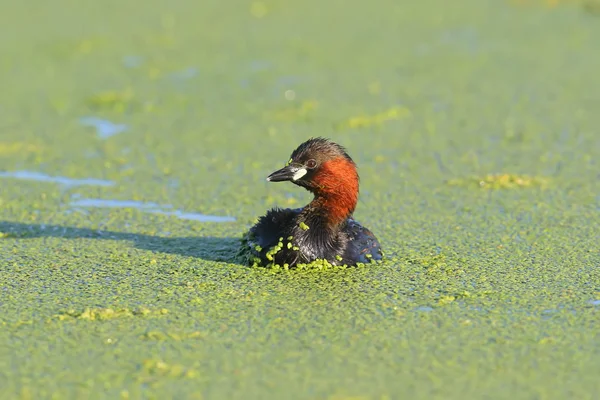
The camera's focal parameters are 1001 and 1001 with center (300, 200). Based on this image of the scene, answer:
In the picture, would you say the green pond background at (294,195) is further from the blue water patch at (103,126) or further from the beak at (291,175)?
the beak at (291,175)

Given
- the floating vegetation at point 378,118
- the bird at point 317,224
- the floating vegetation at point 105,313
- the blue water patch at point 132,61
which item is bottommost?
the floating vegetation at point 105,313

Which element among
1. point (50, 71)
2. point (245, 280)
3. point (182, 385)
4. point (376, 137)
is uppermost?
point (50, 71)

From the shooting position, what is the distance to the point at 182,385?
15.1ft

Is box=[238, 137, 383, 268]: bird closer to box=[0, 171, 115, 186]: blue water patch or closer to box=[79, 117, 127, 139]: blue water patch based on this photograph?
box=[0, 171, 115, 186]: blue water patch

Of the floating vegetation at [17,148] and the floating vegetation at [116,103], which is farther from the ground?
the floating vegetation at [116,103]

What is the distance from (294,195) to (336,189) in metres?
1.81

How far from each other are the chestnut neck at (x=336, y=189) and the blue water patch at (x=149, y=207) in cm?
128

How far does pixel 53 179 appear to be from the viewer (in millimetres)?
8484

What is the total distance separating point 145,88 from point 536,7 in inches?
219

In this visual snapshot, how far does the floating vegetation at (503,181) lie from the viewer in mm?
8211

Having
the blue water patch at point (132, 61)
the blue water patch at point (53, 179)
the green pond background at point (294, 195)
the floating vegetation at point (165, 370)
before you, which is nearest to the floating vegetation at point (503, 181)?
the green pond background at point (294, 195)

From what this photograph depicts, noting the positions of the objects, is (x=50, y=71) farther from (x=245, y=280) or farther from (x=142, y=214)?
(x=245, y=280)

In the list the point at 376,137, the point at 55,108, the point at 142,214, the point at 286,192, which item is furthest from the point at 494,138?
the point at 55,108

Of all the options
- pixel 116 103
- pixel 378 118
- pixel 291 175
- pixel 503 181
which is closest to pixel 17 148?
pixel 116 103
